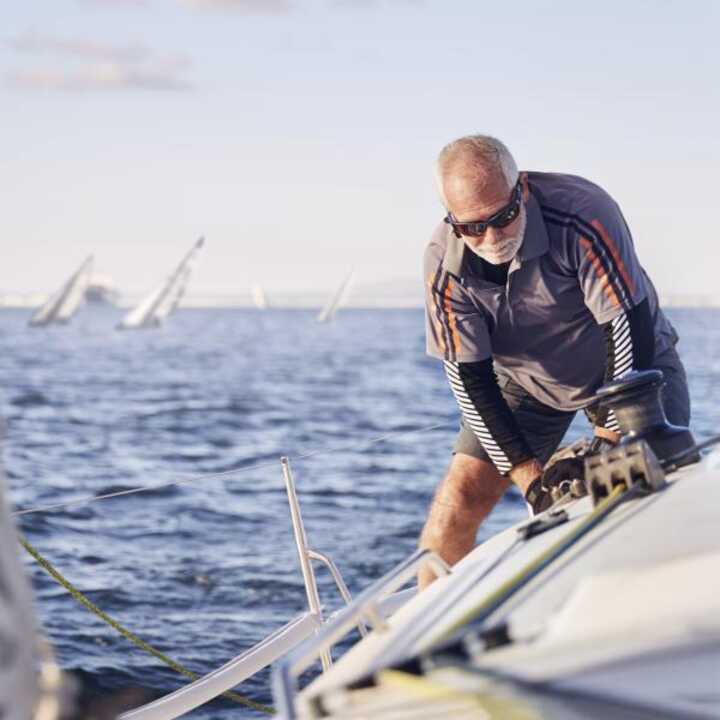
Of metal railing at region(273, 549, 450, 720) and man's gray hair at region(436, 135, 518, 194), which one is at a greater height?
man's gray hair at region(436, 135, 518, 194)

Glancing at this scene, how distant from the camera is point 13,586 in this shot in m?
1.65

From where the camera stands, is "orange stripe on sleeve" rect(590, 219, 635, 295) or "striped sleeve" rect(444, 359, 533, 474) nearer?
"orange stripe on sleeve" rect(590, 219, 635, 295)

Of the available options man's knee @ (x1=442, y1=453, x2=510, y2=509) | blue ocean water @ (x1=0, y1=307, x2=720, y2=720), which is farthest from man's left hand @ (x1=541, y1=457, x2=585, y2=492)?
blue ocean water @ (x1=0, y1=307, x2=720, y2=720)

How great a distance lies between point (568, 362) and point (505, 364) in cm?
19

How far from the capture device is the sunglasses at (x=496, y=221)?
133 inches

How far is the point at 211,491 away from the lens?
51.2 feet

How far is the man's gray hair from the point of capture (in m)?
3.35

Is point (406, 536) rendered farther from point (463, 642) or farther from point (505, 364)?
point (463, 642)

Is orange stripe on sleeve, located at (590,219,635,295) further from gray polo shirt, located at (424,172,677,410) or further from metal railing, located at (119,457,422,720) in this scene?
metal railing, located at (119,457,422,720)

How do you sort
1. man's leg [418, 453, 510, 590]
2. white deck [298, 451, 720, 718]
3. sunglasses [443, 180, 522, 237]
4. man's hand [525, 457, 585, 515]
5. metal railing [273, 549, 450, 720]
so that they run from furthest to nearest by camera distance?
man's leg [418, 453, 510, 590]
sunglasses [443, 180, 522, 237]
man's hand [525, 457, 585, 515]
metal railing [273, 549, 450, 720]
white deck [298, 451, 720, 718]

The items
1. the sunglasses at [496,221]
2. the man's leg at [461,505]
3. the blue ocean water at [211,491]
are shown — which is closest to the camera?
the sunglasses at [496,221]

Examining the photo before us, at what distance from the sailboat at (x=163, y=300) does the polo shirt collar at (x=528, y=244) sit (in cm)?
6246

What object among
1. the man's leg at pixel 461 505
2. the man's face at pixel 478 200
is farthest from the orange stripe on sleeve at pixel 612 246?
the man's leg at pixel 461 505

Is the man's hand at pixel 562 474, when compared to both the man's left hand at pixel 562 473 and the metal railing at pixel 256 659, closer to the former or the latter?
the man's left hand at pixel 562 473
